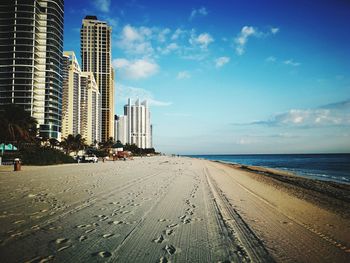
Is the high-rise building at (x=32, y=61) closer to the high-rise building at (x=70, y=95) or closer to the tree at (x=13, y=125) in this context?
the high-rise building at (x=70, y=95)

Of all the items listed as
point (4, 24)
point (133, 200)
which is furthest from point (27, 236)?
point (4, 24)

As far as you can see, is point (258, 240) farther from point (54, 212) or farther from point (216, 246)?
point (54, 212)

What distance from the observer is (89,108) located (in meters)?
149

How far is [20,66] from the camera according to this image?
95188 mm

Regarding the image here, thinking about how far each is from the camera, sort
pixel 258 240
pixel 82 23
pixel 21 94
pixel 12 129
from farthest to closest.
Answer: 1. pixel 82 23
2. pixel 21 94
3. pixel 12 129
4. pixel 258 240

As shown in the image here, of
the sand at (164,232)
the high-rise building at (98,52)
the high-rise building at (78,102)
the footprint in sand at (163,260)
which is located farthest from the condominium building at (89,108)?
the footprint in sand at (163,260)

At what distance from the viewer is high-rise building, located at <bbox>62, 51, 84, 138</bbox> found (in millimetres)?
132000

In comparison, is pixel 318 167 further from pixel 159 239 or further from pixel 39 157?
pixel 159 239

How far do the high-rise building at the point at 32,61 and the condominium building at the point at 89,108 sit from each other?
131 feet

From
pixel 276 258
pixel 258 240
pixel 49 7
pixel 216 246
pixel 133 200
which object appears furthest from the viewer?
pixel 49 7

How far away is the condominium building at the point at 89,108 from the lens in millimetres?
145250

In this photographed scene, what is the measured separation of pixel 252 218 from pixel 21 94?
108487 mm

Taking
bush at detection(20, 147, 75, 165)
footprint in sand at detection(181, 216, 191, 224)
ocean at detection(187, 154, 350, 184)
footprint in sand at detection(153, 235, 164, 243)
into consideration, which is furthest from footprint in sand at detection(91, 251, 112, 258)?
bush at detection(20, 147, 75, 165)

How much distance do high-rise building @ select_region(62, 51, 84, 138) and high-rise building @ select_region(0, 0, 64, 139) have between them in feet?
91.3
